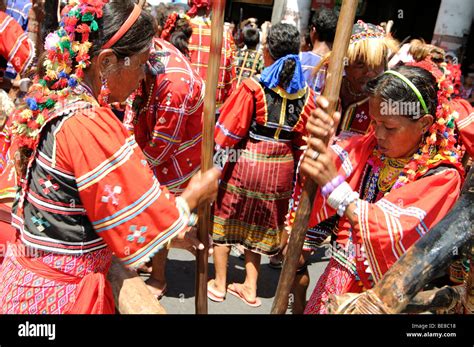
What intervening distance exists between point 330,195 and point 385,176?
42 cm

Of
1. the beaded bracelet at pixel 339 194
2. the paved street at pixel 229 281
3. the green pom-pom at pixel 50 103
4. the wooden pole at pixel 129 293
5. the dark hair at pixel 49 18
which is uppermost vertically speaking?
the green pom-pom at pixel 50 103

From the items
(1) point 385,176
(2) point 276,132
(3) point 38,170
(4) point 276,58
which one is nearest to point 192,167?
(2) point 276,132

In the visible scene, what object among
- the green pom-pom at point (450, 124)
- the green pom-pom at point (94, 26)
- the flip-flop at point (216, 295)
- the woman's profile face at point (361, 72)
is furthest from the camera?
the flip-flop at point (216, 295)

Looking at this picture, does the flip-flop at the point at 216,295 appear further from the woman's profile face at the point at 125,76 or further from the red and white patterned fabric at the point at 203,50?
the woman's profile face at the point at 125,76

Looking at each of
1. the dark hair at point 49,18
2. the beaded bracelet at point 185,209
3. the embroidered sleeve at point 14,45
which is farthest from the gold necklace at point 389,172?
the dark hair at point 49,18

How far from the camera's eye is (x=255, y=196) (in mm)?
4180

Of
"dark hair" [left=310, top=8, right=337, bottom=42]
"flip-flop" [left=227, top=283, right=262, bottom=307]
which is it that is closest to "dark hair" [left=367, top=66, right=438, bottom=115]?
"flip-flop" [left=227, top=283, right=262, bottom=307]

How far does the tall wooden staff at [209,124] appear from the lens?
1936mm

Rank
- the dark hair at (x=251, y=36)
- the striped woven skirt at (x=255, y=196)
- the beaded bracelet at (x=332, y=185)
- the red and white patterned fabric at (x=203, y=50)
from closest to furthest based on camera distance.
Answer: the beaded bracelet at (x=332, y=185) → the striped woven skirt at (x=255, y=196) → the red and white patterned fabric at (x=203, y=50) → the dark hair at (x=251, y=36)

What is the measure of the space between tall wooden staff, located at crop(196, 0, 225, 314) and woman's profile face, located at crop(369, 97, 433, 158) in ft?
2.28

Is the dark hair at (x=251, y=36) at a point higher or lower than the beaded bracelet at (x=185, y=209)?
higher

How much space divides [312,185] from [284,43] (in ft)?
7.45

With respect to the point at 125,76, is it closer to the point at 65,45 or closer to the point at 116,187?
the point at 65,45

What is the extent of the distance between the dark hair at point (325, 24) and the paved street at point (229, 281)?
2.25m
